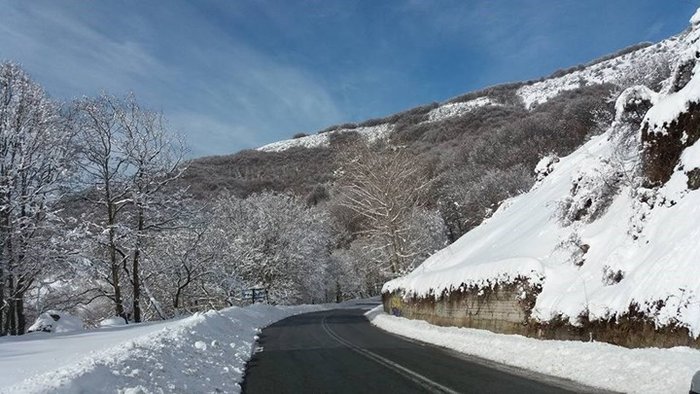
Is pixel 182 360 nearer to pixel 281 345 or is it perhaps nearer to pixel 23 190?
pixel 281 345

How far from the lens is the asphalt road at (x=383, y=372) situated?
28.3 ft

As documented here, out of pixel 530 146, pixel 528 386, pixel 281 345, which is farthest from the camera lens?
pixel 530 146

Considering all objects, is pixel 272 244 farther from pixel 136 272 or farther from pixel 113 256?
pixel 113 256

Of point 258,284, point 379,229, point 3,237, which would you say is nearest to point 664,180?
point 3,237

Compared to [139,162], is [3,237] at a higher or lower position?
lower

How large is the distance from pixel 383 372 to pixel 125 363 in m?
4.83

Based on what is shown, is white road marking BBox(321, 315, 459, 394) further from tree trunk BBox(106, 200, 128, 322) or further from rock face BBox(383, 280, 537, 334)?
tree trunk BBox(106, 200, 128, 322)

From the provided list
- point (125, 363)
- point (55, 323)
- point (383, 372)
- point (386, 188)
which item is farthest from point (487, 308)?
point (386, 188)

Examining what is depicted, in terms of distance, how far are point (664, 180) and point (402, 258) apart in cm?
2774

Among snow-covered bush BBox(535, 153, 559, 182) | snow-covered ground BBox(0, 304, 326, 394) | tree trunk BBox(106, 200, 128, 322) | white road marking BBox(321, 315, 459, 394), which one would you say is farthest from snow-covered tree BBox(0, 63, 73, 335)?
snow-covered bush BBox(535, 153, 559, 182)

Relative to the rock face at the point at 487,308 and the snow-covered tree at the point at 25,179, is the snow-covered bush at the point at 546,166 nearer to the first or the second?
the rock face at the point at 487,308

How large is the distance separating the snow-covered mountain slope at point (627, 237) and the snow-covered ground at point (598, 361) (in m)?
0.72

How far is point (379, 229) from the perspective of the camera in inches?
1566

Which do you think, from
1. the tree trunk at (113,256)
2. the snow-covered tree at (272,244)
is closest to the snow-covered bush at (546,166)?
the tree trunk at (113,256)
